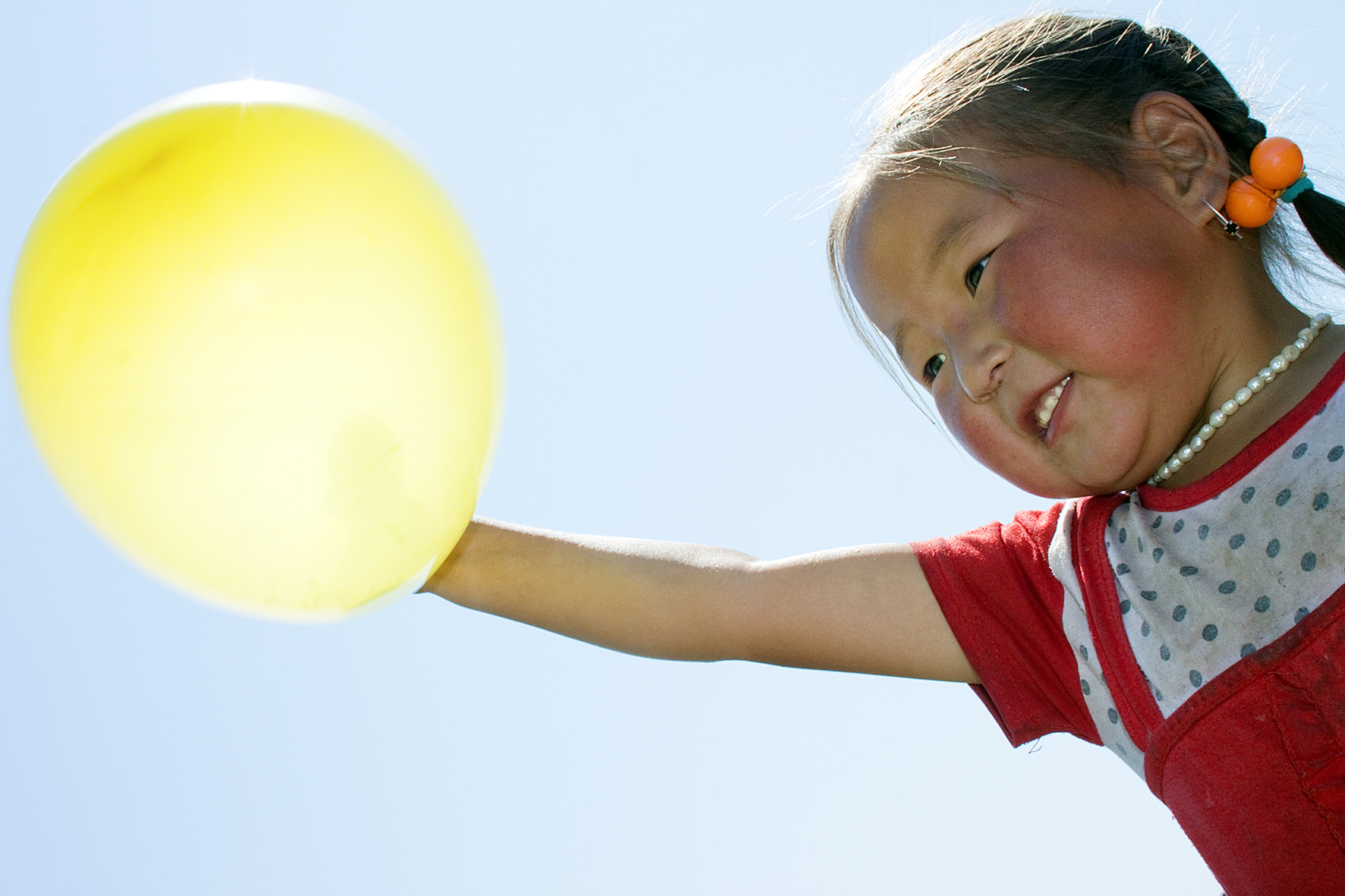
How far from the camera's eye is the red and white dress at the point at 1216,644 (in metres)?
0.88

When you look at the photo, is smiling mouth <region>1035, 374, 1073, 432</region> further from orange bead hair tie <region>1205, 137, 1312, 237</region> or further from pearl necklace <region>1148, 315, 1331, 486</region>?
orange bead hair tie <region>1205, 137, 1312, 237</region>

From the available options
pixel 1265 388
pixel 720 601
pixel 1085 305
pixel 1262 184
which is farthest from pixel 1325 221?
pixel 720 601

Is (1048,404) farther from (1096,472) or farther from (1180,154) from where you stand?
(1180,154)

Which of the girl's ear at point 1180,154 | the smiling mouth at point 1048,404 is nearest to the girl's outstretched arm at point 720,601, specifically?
the smiling mouth at point 1048,404

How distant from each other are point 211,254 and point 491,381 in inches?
10.5

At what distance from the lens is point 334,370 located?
32.9 inches

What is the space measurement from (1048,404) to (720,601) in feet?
1.36

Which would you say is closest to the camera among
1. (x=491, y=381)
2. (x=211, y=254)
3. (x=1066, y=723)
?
(x=211, y=254)

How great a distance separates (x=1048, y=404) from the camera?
1010 mm

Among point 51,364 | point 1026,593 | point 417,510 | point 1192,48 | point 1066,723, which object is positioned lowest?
point 1066,723

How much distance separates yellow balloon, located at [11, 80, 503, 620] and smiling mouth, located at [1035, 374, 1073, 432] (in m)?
0.55

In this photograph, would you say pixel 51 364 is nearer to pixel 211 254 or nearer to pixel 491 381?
pixel 211 254

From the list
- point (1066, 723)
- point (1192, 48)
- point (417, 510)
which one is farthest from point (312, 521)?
point (1192, 48)

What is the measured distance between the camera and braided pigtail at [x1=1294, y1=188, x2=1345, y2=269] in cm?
110
